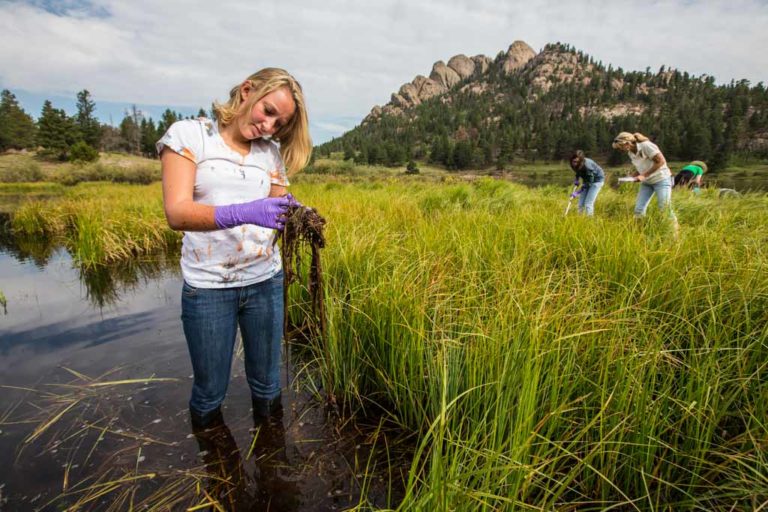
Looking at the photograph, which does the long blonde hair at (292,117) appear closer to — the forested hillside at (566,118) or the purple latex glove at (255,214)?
the purple latex glove at (255,214)

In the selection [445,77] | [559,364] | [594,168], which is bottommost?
[559,364]

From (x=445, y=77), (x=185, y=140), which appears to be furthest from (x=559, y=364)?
(x=445, y=77)

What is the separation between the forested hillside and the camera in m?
71.6

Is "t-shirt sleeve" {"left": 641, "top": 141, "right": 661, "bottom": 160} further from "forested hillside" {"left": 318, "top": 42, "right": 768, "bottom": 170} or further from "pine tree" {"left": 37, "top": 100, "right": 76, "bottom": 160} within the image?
"pine tree" {"left": 37, "top": 100, "right": 76, "bottom": 160}

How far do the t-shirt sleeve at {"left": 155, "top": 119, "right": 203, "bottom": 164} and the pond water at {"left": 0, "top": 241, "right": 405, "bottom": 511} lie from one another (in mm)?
1094

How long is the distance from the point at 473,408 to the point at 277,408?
145cm

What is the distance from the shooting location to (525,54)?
166 meters

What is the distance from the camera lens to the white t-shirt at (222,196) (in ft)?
5.46

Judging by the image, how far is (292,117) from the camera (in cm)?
198

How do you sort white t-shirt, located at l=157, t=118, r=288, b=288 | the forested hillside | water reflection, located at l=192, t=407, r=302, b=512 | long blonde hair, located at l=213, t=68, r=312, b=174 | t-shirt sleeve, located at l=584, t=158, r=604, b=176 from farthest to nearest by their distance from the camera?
the forested hillside, t-shirt sleeve, located at l=584, t=158, r=604, b=176, water reflection, located at l=192, t=407, r=302, b=512, long blonde hair, located at l=213, t=68, r=312, b=174, white t-shirt, located at l=157, t=118, r=288, b=288

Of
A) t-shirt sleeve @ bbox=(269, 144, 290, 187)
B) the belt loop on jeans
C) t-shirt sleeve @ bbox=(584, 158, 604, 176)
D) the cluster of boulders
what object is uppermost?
the cluster of boulders

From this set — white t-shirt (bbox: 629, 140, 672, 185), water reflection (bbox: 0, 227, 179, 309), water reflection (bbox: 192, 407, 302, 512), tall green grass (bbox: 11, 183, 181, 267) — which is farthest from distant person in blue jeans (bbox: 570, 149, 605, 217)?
tall green grass (bbox: 11, 183, 181, 267)

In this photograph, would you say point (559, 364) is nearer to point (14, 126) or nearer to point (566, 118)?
point (14, 126)

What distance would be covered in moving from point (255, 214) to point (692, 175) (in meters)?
13.8
